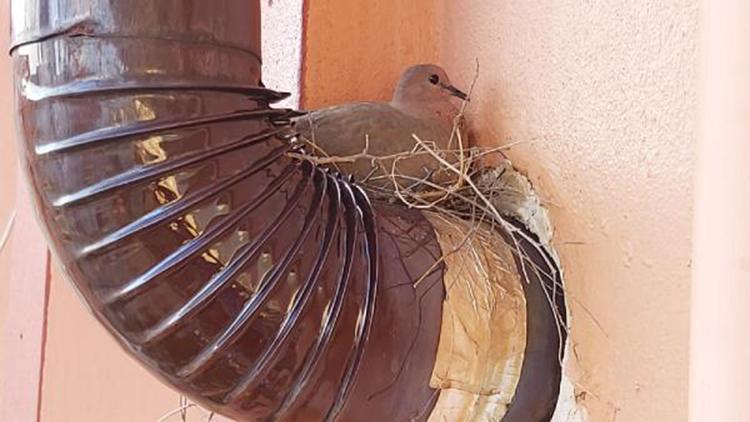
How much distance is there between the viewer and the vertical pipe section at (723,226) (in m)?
0.45

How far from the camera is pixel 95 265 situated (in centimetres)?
65

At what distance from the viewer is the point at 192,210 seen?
65cm

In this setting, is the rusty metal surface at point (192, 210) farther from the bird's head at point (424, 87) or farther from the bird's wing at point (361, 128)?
the bird's head at point (424, 87)

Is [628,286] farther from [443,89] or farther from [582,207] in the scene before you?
[443,89]

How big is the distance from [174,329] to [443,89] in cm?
50

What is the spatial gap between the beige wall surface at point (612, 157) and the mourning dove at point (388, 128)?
0.18ft

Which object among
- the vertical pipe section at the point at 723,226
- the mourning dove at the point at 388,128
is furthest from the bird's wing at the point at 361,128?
the vertical pipe section at the point at 723,226

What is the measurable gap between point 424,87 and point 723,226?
0.59 meters

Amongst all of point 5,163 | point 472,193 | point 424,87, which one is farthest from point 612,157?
point 5,163

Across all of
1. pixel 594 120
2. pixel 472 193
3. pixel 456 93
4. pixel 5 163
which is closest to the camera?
pixel 594 120

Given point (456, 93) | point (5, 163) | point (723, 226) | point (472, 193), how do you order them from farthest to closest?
point (5, 163)
point (456, 93)
point (472, 193)
point (723, 226)

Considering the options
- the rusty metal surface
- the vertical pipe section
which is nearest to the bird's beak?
the rusty metal surface

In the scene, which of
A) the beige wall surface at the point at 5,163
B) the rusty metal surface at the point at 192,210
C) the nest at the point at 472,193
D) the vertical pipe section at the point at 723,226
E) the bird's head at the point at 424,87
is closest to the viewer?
the vertical pipe section at the point at 723,226

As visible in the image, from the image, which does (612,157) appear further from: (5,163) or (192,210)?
(5,163)
